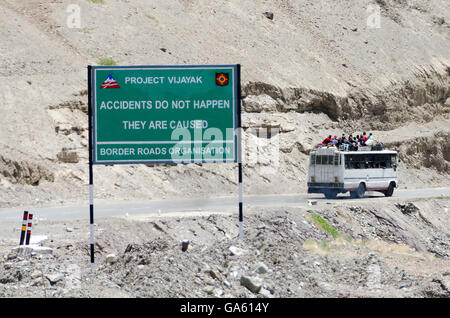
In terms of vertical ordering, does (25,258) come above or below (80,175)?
below

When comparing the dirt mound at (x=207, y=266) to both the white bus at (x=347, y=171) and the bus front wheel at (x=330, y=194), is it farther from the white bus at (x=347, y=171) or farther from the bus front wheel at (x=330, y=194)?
the bus front wheel at (x=330, y=194)

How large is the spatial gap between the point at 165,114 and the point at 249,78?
92.8 feet

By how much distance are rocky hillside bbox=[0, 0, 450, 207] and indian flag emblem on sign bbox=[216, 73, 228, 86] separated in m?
15.1

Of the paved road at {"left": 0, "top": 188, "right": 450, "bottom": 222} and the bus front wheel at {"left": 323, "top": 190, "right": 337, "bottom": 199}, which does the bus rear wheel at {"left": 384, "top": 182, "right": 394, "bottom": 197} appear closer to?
the paved road at {"left": 0, "top": 188, "right": 450, "bottom": 222}

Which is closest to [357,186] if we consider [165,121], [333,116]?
[333,116]

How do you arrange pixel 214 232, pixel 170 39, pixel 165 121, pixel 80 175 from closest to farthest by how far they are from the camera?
pixel 165 121
pixel 214 232
pixel 80 175
pixel 170 39

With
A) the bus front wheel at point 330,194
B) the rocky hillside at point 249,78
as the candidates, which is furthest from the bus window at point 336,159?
the rocky hillside at point 249,78

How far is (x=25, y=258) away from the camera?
53.1 ft

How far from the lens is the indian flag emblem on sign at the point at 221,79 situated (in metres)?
17.4

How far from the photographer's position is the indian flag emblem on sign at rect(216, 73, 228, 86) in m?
17.4

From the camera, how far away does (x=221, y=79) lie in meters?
17.4

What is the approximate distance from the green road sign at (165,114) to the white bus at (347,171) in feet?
56.1
